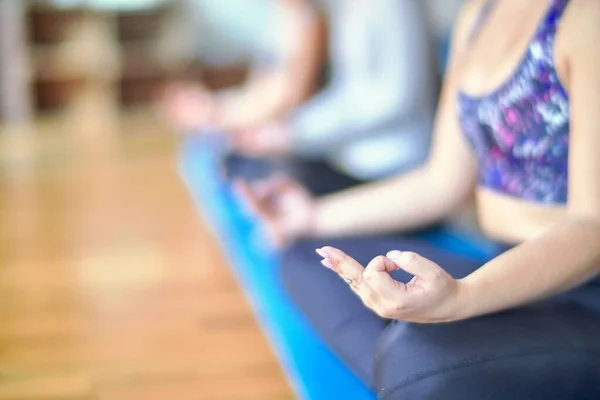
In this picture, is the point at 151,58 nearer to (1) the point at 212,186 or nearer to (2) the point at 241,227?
(1) the point at 212,186

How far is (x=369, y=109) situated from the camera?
201 cm

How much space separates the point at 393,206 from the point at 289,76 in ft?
4.20

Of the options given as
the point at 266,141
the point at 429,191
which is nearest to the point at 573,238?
the point at 429,191

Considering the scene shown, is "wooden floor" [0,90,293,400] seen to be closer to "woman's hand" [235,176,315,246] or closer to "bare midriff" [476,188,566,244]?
"woman's hand" [235,176,315,246]

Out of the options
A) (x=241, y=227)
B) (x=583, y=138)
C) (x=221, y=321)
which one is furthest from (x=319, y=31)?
(x=583, y=138)

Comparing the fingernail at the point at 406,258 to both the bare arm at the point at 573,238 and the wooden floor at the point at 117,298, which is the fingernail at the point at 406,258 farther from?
the wooden floor at the point at 117,298

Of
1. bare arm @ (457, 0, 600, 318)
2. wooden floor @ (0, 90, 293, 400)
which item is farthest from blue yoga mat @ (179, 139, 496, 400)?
bare arm @ (457, 0, 600, 318)

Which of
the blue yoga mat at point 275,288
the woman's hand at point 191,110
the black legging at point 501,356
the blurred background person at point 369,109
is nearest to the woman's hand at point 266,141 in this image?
the blurred background person at point 369,109

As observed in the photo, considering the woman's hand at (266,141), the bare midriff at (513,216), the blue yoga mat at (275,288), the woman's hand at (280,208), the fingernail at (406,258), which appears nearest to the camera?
the fingernail at (406,258)

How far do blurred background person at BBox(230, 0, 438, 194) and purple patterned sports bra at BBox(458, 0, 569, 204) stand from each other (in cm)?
80

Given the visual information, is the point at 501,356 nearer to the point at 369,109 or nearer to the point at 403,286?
the point at 403,286

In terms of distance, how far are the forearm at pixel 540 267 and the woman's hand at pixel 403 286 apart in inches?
2.0

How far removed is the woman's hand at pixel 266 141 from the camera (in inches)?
91.4

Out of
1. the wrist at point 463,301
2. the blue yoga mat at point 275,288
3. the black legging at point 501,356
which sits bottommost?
the blue yoga mat at point 275,288
